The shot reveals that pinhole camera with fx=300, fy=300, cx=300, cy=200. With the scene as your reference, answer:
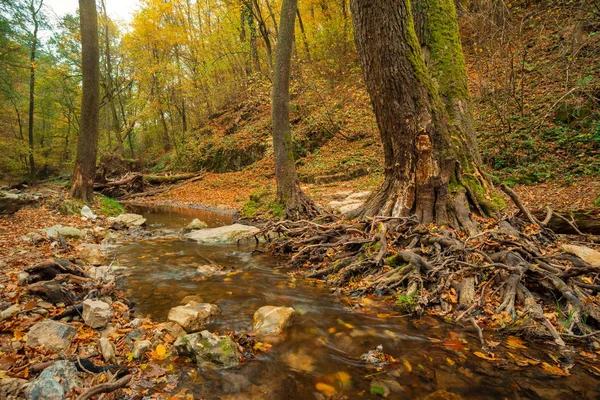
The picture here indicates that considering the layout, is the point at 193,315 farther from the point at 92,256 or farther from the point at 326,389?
the point at 92,256

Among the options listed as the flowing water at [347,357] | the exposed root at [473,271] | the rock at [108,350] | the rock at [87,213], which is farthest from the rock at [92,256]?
the rock at [87,213]

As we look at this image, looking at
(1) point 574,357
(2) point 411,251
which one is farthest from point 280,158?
(1) point 574,357

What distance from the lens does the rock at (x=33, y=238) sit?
18.4ft

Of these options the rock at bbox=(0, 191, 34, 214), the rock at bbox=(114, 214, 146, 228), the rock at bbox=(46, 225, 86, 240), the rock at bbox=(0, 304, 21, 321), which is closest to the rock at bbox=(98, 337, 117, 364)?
the rock at bbox=(0, 304, 21, 321)

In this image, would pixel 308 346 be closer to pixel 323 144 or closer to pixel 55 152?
pixel 323 144

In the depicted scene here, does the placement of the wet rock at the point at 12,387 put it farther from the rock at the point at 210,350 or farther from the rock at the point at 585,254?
the rock at the point at 585,254

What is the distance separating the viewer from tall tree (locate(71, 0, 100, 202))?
9.30 meters

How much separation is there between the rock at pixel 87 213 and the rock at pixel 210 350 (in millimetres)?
7861

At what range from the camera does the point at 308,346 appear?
287 cm

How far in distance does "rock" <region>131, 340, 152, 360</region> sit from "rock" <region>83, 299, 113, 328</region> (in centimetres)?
50

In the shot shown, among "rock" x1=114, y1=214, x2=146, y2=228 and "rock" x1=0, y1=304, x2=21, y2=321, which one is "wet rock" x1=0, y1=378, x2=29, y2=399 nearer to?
"rock" x1=0, y1=304, x2=21, y2=321

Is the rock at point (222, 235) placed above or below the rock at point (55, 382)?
below

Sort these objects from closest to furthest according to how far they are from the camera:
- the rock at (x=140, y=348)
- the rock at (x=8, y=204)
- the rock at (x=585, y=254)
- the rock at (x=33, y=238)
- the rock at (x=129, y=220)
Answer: the rock at (x=140, y=348), the rock at (x=585, y=254), the rock at (x=33, y=238), the rock at (x=8, y=204), the rock at (x=129, y=220)

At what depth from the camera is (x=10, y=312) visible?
9.27 ft
